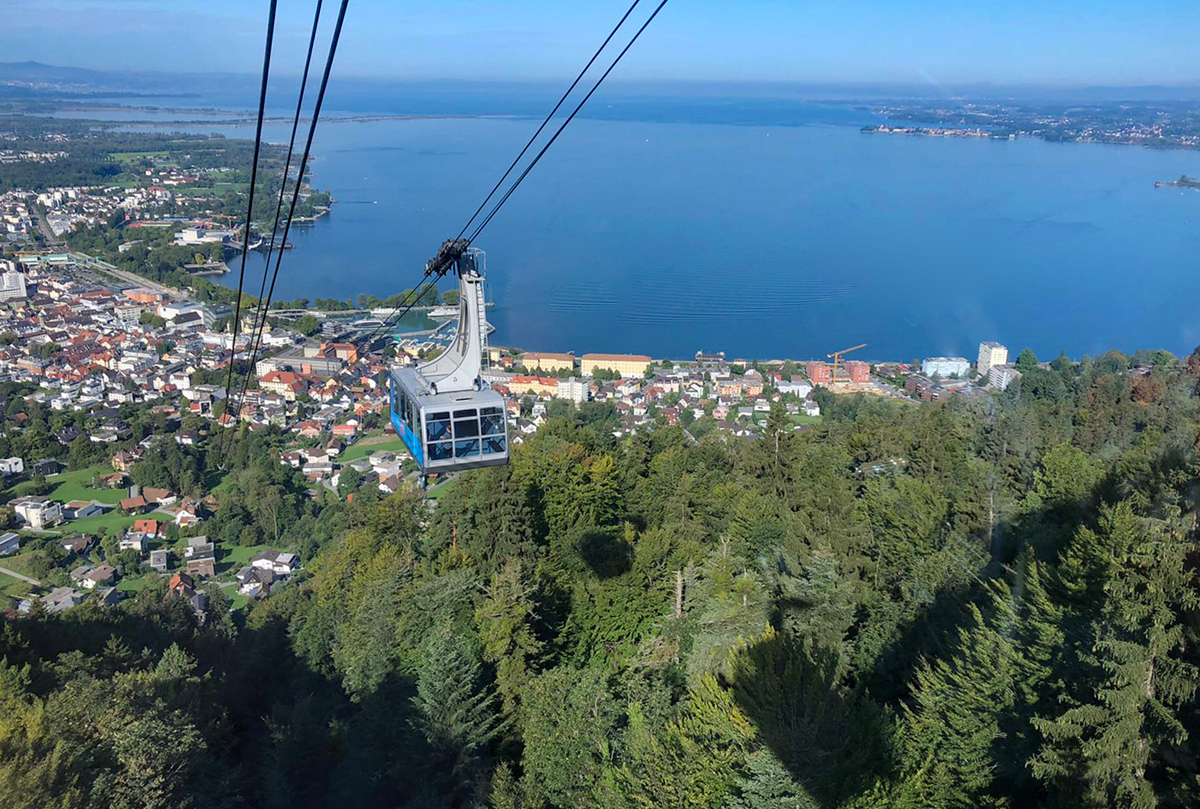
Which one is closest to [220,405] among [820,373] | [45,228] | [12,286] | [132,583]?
[132,583]

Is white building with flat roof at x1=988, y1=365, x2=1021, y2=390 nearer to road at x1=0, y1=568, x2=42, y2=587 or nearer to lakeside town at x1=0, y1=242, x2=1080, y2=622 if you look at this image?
lakeside town at x1=0, y1=242, x2=1080, y2=622

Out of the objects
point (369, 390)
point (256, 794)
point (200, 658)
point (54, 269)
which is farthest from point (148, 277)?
point (256, 794)

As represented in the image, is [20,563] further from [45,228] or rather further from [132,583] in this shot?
[45,228]

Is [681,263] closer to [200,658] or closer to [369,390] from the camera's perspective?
[369,390]

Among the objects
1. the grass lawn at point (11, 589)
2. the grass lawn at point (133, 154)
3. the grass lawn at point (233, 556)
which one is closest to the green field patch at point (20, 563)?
the grass lawn at point (11, 589)

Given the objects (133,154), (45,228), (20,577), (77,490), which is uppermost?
(133,154)
